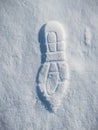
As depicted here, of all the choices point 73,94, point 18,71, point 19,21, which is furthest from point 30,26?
point 73,94

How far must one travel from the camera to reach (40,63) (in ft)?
3.44

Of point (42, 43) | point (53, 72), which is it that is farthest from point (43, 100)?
point (42, 43)

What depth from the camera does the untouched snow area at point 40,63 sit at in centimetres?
101

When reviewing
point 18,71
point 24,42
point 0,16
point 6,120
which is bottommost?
point 6,120

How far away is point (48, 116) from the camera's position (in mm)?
1023

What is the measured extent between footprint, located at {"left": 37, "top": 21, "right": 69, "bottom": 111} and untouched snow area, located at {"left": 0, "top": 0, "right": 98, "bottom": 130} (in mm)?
15

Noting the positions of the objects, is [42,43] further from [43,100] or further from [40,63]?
[43,100]

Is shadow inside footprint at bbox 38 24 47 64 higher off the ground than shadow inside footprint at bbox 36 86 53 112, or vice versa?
shadow inside footprint at bbox 38 24 47 64

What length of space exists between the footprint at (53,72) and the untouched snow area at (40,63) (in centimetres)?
2

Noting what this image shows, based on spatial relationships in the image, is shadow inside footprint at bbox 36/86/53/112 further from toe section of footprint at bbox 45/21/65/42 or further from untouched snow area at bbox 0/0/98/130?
toe section of footprint at bbox 45/21/65/42

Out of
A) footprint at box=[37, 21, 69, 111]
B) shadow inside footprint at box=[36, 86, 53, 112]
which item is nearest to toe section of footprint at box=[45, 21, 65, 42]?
footprint at box=[37, 21, 69, 111]

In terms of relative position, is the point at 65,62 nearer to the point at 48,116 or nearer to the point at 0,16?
the point at 48,116

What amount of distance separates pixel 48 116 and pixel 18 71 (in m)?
0.20

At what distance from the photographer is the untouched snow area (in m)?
1.01
